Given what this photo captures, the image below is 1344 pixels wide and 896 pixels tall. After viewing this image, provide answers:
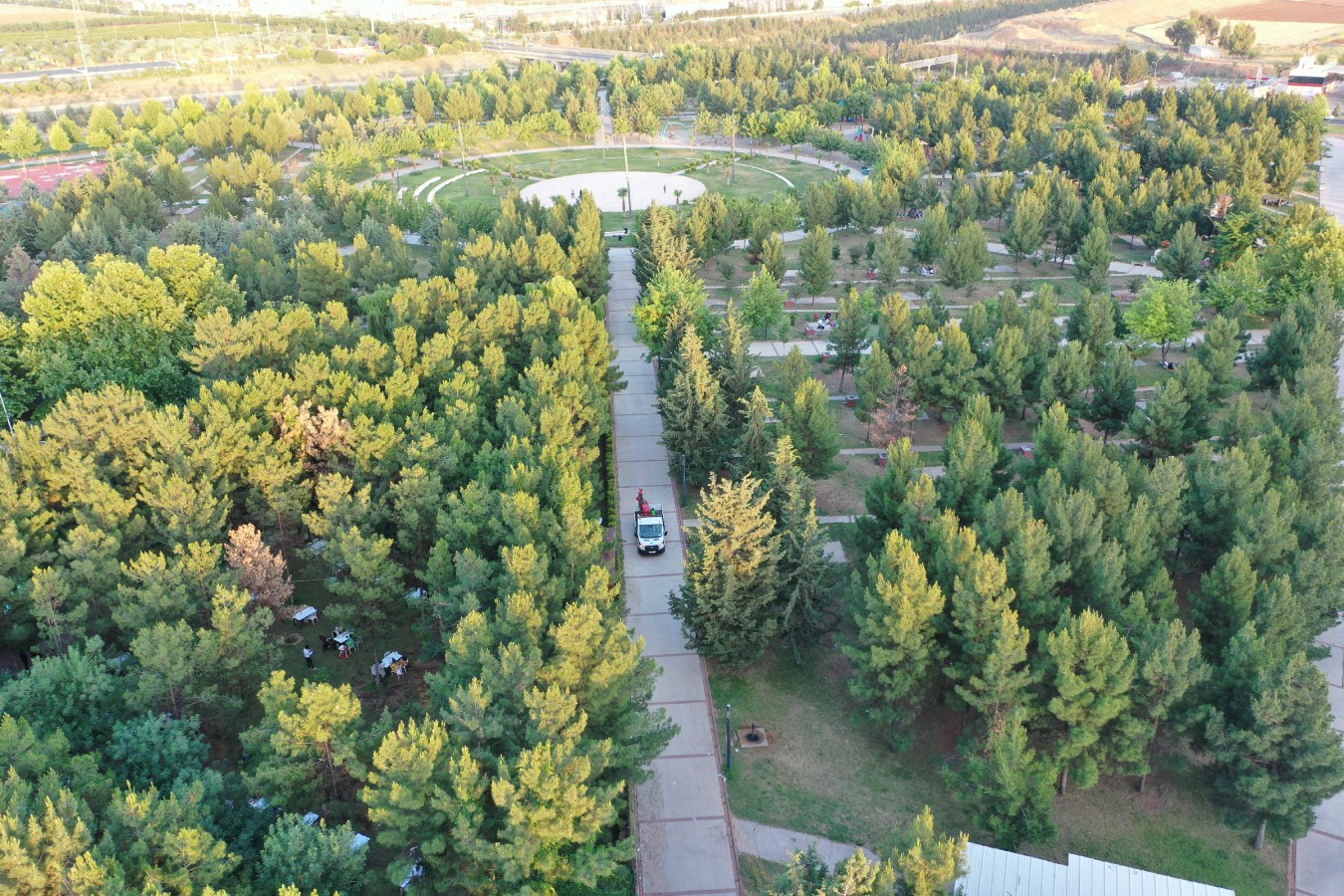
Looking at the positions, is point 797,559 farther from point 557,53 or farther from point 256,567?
point 557,53

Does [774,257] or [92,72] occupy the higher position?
[92,72]

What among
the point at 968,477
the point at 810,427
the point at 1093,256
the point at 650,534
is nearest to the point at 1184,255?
the point at 1093,256

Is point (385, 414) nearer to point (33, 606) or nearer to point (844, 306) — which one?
point (33, 606)

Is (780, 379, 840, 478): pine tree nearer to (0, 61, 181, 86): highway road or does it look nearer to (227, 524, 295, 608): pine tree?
(227, 524, 295, 608): pine tree

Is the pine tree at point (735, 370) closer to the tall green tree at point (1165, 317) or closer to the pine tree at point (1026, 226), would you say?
the tall green tree at point (1165, 317)

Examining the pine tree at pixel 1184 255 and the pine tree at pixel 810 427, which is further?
the pine tree at pixel 1184 255

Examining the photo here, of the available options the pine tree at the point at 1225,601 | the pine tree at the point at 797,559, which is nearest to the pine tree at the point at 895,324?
the pine tree at the point at 797,559
